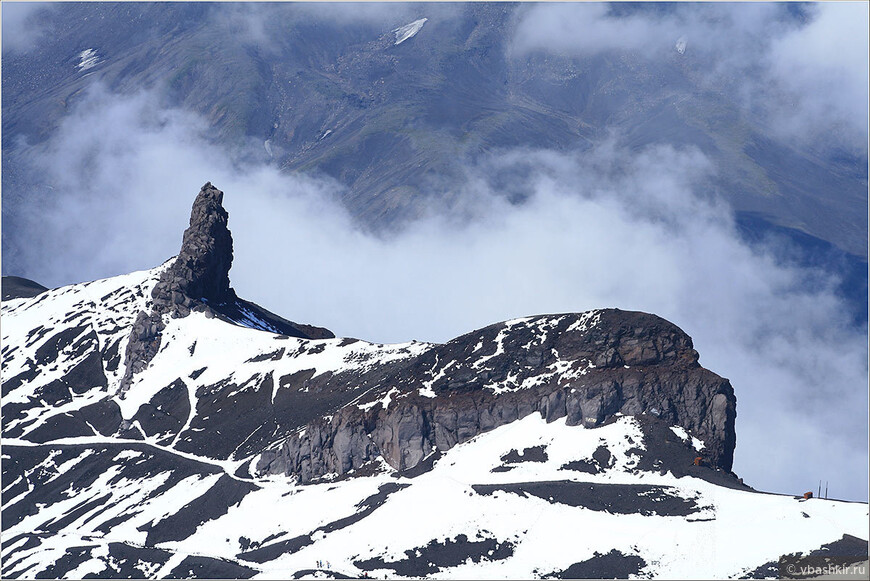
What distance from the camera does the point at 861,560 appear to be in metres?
196

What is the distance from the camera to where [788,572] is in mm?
198375

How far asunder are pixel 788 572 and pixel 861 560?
360 inches
